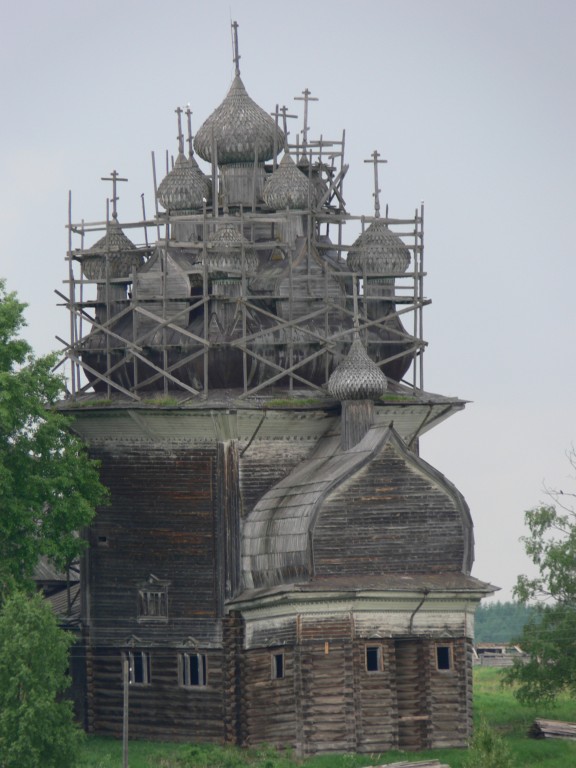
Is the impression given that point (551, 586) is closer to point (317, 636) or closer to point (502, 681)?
point (502, 681)

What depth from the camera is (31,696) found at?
60.5 metres

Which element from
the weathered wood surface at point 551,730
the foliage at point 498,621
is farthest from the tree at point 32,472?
the foliage at point 498,621

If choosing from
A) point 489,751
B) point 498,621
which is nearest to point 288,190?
point 489,751

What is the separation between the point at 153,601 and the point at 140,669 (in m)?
1.85

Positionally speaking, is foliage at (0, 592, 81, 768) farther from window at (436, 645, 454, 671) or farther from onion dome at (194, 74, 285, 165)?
onion dome at (194, 74, 285, 165)

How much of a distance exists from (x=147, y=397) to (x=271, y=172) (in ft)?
28.3

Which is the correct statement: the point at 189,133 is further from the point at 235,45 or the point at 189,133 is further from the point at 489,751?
the point at 489,751

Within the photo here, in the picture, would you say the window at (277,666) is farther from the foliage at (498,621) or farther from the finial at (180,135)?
the foliage at (498,621)

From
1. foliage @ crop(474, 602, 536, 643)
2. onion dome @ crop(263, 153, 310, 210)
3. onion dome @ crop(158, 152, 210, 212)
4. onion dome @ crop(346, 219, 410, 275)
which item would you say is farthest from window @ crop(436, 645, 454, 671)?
foliage @ crop(474, 602, 536, 643)

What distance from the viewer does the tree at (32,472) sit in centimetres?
6631

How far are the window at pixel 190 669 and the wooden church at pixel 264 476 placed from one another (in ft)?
0.17

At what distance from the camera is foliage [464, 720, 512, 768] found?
58.7m

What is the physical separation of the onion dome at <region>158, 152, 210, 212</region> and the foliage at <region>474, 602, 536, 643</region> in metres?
73.2

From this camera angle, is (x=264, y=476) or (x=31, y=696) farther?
(x=264, y=476)
